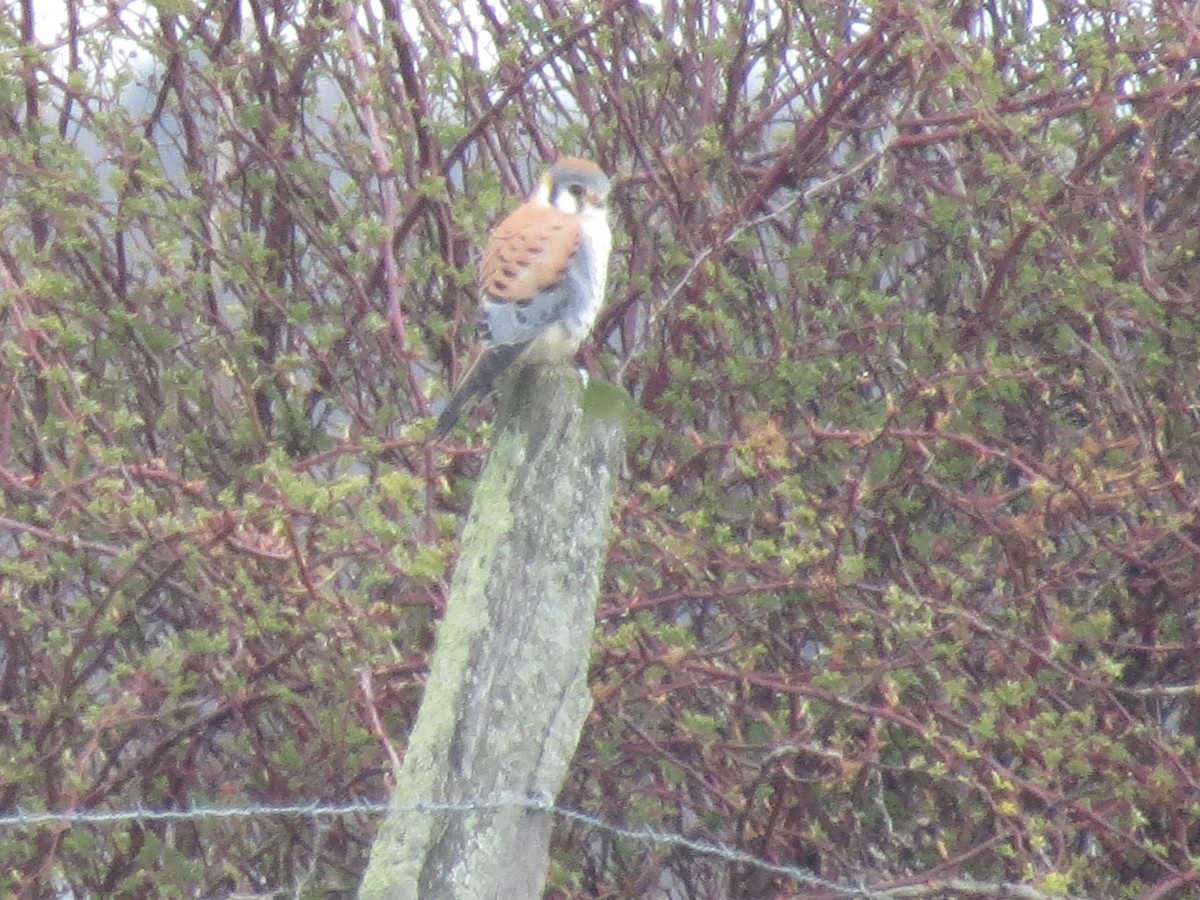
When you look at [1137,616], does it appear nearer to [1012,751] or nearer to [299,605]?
[1012,751]

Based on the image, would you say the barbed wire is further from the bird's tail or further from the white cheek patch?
the white cheek patch

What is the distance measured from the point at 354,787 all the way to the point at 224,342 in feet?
3.46

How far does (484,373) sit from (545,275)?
36cm

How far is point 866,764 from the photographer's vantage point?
407 centimetres

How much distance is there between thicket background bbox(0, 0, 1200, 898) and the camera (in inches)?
157

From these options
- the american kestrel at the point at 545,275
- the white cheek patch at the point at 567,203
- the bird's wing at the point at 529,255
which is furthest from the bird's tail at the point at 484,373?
the white cheek patch at the point at 567,203

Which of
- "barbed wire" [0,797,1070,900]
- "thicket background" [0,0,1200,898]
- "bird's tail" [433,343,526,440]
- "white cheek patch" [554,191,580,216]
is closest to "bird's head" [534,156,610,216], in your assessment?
"white cheek patch" [554,191,580,216]

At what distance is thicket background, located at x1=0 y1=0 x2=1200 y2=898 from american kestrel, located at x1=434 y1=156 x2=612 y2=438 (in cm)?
30

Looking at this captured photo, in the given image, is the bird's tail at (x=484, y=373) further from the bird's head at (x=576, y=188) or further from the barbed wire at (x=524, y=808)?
the barbed wire at (x=524, y=808)

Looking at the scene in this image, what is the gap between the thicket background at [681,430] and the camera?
3.98 m

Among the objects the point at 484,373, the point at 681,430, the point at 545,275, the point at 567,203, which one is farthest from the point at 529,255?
the point at 681,430

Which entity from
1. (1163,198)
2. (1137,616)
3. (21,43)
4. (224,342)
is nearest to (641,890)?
(1137,616)

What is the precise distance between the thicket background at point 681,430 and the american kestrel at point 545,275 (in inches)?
11.8

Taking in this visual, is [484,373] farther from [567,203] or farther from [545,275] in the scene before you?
[567,203]
